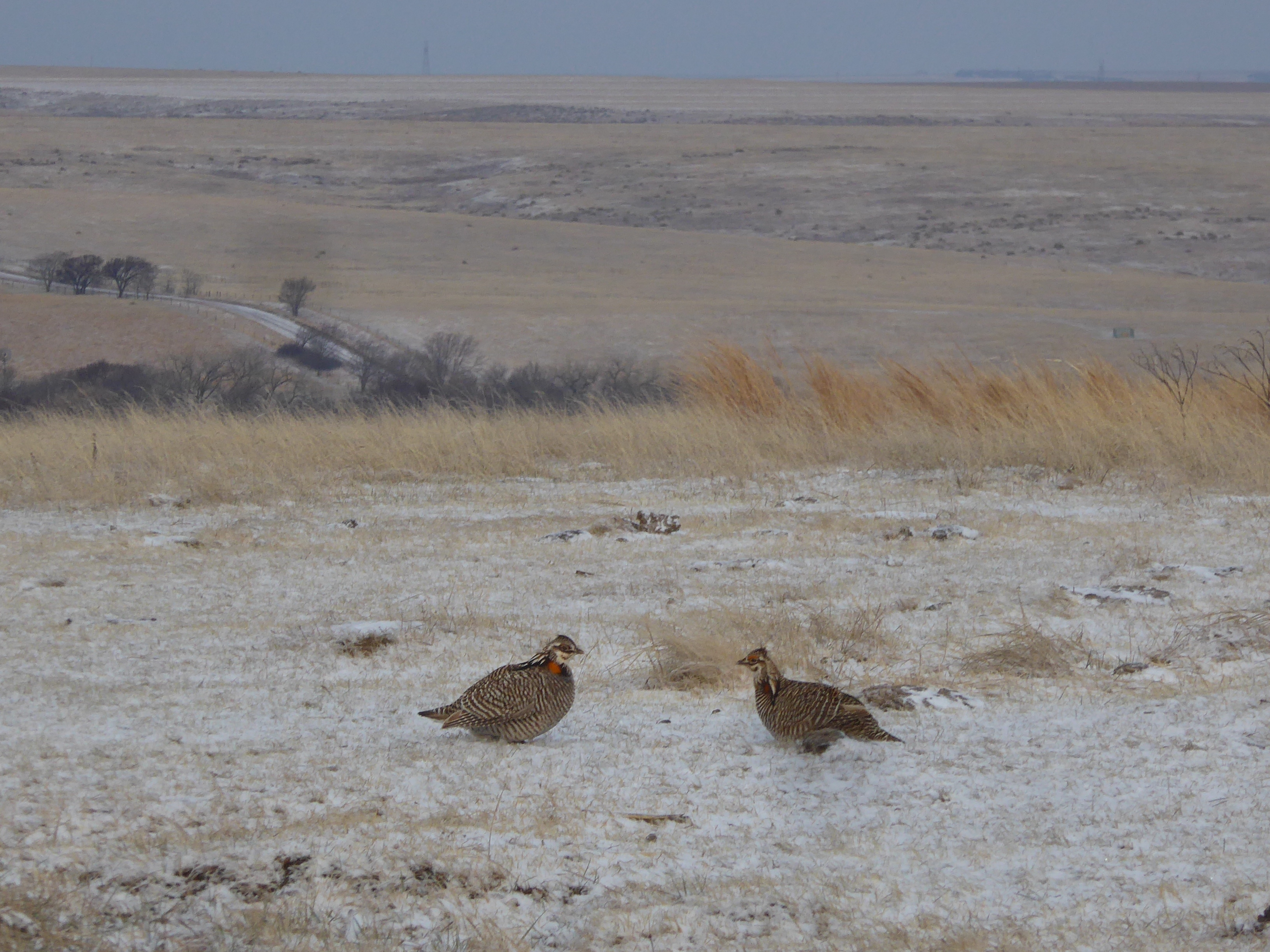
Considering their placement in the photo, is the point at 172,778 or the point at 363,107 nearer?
the point at 172,778

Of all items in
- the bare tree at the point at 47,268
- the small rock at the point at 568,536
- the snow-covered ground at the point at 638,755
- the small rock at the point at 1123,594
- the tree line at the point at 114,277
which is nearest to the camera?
the snow-covered ground at the point at 638,755

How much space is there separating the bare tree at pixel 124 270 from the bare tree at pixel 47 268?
1.69 m

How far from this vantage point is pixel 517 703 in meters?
4.48

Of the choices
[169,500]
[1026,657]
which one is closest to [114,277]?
[169,500]

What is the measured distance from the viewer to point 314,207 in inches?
2800

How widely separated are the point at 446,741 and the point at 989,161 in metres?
85.3

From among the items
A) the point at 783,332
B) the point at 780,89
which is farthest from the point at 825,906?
the point at 780,89

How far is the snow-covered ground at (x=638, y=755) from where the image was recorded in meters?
3.48

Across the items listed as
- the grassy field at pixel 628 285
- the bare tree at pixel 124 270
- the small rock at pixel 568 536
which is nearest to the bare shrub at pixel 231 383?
the grassy field at pixel 628 285

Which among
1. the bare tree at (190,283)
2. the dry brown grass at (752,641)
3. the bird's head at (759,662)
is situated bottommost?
the bare tree at (190,283)

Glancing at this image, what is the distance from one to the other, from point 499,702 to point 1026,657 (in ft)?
8.14

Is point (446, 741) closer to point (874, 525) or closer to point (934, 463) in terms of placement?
point (874, 525)

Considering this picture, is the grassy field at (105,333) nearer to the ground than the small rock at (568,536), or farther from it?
nearer to the ground

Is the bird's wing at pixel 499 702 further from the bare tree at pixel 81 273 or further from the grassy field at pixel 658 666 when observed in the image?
the bare tree at pixel 81 273
